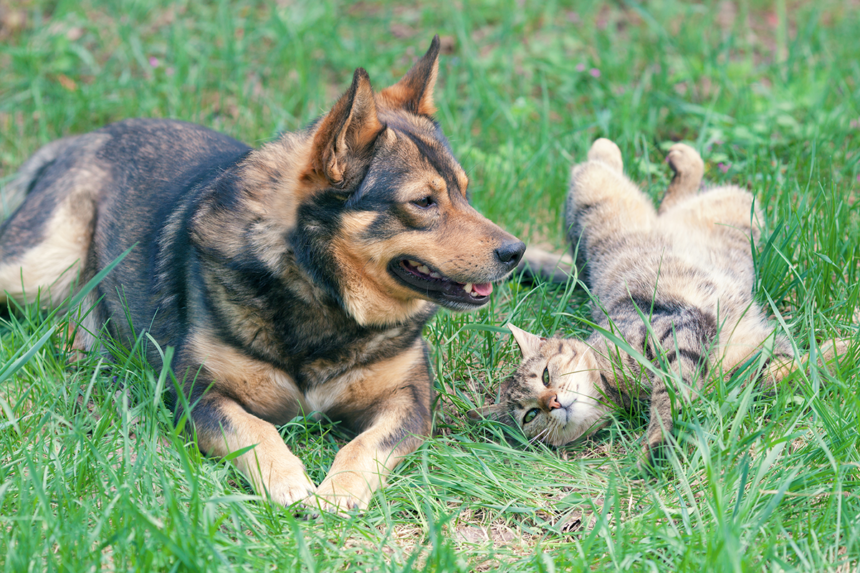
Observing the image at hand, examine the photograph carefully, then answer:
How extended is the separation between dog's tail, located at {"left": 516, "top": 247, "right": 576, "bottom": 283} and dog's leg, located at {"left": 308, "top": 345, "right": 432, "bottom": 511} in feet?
3.98

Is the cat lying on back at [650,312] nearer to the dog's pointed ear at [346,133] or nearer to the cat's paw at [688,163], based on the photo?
the cat's paw at [688,163]

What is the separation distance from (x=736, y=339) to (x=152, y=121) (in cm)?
392

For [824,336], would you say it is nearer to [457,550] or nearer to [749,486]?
[749,486]

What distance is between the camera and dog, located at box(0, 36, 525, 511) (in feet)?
10.1

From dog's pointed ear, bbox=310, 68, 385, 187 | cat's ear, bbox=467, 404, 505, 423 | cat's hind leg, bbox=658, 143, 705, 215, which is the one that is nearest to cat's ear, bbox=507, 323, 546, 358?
cat's ear, bbox=467, 404, 505, 423

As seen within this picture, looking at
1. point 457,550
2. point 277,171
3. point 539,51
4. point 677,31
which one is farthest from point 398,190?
point 677,31

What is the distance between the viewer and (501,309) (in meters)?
4.38

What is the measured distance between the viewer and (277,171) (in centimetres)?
331

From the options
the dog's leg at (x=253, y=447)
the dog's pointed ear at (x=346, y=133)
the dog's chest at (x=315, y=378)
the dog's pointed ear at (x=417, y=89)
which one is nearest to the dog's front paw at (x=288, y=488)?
the dog's leg at (x=253, y=447)

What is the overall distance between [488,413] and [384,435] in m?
0.64

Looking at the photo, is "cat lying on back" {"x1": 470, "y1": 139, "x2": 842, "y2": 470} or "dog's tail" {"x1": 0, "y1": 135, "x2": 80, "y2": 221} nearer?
"cat lying on back" {"x1": 470, "y1": 139, "x2": 842, "y2": 470}

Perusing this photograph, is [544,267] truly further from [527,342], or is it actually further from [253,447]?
[253,447]

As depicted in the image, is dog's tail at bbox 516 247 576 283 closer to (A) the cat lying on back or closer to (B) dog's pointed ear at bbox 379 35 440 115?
(A) the cat lying on back

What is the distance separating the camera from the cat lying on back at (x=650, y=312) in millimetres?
3404
